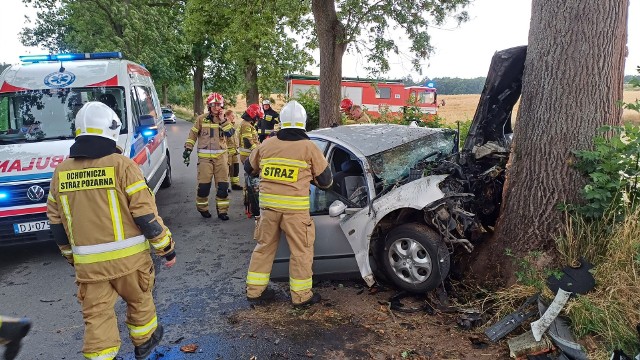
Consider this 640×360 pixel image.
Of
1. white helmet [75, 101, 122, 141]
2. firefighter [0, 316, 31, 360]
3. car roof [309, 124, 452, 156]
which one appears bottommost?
firefighter [0, 316, 31, 360]

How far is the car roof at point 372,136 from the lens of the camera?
4.57 metres

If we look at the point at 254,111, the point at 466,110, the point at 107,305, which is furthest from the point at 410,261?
the point at 466,110

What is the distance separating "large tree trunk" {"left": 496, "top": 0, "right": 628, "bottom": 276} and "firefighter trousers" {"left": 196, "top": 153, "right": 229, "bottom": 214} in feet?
14.5

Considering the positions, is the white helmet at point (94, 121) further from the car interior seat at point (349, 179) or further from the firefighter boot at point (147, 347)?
the car interior seat at point (349, 179)

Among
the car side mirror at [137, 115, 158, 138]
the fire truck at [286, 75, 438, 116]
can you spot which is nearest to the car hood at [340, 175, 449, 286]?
the car side mirror at [137, 115, 158, 138]

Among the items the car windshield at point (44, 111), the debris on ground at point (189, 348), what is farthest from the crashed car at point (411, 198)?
the car windshield at point (44, 111)

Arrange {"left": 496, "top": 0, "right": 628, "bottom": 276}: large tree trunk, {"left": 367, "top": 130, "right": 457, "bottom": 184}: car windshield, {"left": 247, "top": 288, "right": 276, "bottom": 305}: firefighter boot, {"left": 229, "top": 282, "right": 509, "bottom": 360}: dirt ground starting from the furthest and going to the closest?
{"left": 367, "top": 130, "right": 457, "bottom": 184}: car windshield
{"left": 247, "top": 288, "right": 276, "bottom": 305}: firefighter boot
{"left": 496, "top": 0, "right": 628, "bottom": 276}: large tree trunk
{"left": 229, "top": 282, "right": 509, "bottom": 360}: dirt ground

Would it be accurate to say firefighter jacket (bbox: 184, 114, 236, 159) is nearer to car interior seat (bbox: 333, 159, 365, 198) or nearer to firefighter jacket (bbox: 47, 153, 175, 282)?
car interior seat (bbox: 333, 159, 365, 198)

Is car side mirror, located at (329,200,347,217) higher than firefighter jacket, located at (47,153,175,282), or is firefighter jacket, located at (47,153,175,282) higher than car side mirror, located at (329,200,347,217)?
firefighter jacket, located at (47,153,175,282)

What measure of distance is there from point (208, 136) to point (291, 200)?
3.29 metres

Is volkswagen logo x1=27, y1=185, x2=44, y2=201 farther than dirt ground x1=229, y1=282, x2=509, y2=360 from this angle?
Yes

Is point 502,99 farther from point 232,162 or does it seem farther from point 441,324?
point 232,162

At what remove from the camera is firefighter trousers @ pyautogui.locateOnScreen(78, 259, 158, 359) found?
2.85 metres

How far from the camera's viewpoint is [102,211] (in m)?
2.81
